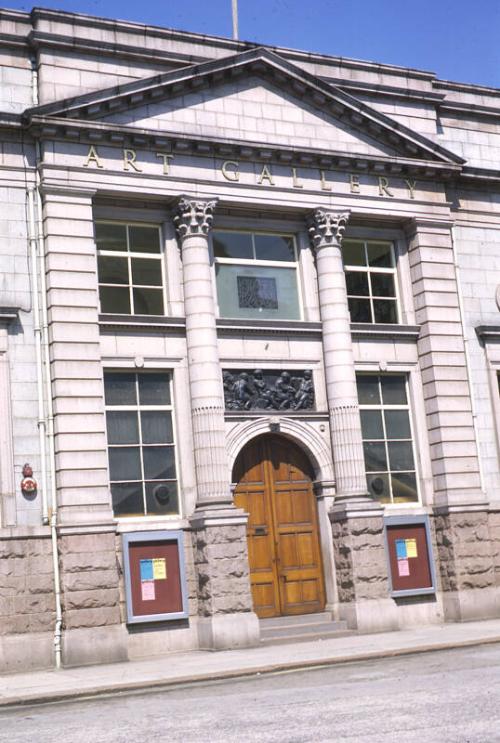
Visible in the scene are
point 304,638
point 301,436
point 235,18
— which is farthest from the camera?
point 235,18

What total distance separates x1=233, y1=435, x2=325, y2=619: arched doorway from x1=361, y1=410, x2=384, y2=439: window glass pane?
1.64 m

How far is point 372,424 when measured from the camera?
25.0 metres

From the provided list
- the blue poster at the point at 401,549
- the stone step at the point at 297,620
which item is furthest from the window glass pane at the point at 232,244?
the stone step at the point at 297,620

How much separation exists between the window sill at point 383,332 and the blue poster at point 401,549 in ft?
15.9

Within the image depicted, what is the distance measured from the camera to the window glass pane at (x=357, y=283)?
84.0 ft

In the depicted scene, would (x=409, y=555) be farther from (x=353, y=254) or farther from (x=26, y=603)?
(x=26, y=603)

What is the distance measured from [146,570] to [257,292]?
6.98 meters

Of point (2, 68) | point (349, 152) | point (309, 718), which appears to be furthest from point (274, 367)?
point (309, 718)

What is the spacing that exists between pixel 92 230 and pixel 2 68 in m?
3.91

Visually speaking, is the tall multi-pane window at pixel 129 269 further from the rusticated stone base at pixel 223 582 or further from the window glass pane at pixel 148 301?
the rusticated stone base at pixel 223 582

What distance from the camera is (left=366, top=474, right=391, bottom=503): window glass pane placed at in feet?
80.9

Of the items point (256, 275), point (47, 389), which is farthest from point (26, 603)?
point (256, 275)

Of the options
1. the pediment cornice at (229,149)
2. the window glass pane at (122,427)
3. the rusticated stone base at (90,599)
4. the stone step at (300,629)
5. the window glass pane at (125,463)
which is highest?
the pediment cornice at (229,149)

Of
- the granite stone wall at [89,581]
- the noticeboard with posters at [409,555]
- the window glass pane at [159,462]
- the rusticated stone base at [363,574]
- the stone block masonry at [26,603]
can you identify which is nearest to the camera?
the stone block masonry at [26,603]
